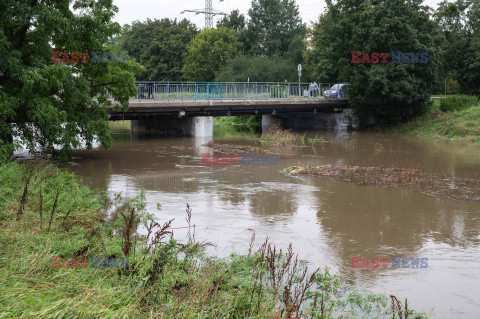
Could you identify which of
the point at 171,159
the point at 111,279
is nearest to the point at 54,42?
the point at 171,159

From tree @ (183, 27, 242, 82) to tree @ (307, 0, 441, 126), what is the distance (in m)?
20.0

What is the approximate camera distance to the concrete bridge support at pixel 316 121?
125 ft

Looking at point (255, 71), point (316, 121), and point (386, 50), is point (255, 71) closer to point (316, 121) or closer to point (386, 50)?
point (316, 121)

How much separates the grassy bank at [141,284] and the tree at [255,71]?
42389mm

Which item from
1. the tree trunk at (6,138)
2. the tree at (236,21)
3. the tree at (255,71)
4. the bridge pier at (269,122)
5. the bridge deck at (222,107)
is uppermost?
the tree at (236,21)

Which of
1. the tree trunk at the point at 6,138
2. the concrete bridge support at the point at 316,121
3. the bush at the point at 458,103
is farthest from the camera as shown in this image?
the concrete bridge support at the point at 316,121

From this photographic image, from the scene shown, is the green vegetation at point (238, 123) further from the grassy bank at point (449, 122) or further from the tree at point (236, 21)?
the tree at point (236, 21)

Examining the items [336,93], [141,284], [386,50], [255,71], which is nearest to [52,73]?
[141,284]

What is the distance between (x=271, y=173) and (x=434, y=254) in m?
9.58

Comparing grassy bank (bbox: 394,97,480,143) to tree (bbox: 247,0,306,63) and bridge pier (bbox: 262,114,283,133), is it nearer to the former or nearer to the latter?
bridge pier (bbox: 262,114,283,133)

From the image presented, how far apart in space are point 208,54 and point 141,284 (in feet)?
165

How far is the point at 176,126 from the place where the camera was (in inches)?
1499

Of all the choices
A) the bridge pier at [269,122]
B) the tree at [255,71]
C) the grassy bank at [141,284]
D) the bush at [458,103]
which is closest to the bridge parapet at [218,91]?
the bridge pier at [269,122]

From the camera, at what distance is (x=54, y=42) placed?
685 inches
